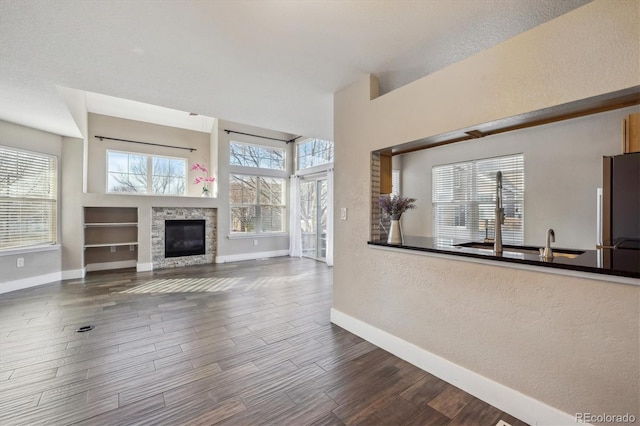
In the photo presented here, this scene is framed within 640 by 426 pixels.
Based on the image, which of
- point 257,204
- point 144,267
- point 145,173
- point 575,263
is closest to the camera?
point 575,263

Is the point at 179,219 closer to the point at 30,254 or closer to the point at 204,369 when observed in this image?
the point at 30,254

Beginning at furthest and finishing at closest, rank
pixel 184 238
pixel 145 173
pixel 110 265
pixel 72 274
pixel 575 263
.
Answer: pixel 184 238 → pixel 145 173 → pixel 110 265 → pixel 72 274 → pixel 575 263

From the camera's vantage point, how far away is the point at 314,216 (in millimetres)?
7570

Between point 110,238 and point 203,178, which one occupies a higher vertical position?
point 203,178

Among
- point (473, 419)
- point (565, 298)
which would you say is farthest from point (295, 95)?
point (473, 419)

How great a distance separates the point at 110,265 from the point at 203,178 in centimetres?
278

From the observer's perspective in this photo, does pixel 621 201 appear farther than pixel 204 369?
Yes

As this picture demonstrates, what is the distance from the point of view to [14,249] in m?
4.50

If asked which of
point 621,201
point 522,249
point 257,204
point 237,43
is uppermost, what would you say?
point 237,43

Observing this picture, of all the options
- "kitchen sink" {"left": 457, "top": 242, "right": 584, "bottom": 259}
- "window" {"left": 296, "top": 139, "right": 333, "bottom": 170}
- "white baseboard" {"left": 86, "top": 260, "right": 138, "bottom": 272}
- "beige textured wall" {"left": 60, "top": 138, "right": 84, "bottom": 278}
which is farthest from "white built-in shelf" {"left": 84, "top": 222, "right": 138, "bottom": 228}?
"kitchen sink" {"left": 457, "top": 242, "right": 584, "bottom": 259}

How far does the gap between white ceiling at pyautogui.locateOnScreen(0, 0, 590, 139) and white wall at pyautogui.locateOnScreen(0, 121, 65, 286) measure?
1.55 metres

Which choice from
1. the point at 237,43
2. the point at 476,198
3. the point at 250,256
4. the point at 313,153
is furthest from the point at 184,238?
the point at 476,198

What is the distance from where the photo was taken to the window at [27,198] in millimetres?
4461

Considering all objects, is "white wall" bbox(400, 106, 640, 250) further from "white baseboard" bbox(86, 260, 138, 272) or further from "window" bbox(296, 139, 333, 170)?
"white baseboard" bbox(86, 260, 138, 272)
